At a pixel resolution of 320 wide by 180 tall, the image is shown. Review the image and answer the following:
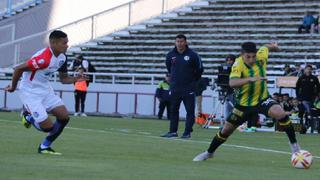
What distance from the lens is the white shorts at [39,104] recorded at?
46.4 ft

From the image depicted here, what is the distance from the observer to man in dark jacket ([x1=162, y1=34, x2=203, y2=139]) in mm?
20047

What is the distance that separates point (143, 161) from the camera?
13.2 m

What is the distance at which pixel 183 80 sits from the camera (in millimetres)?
20188

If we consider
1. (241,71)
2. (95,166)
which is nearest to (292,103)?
(241,71)

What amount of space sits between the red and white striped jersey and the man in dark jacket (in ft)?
19.6

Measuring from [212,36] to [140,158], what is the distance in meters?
26.0

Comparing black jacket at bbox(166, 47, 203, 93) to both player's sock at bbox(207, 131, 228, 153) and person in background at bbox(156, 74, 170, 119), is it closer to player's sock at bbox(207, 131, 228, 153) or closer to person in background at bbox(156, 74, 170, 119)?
player's sock at bbox(207, 131, 228, 153)

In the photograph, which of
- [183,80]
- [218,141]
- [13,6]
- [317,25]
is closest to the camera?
[218,141]

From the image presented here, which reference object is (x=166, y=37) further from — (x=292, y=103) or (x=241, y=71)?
(x=241, y=71)

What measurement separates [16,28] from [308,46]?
12937 millimetres

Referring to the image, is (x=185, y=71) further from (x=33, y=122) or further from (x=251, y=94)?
(x=251, y=94)

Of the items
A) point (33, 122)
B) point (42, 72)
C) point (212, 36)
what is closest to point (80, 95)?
point (212, 36)

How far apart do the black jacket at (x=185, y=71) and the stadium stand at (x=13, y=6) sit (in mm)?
24291

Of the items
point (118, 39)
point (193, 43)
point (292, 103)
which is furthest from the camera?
point (118, 39)
